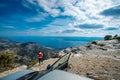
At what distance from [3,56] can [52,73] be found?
25666mm

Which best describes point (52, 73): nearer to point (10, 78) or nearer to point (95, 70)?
point (10, 78)

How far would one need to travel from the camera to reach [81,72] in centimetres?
1186

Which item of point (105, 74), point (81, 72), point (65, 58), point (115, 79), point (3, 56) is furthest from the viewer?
point (3, 56)

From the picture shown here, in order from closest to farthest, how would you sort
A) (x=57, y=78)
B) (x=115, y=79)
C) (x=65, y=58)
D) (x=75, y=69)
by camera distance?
(x=57, y=78) < (x=65, y=58) < (x=115, y=79) < (x=75, y=69)

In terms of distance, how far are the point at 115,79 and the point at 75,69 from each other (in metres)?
3.59

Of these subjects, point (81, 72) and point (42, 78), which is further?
point (81, 72)

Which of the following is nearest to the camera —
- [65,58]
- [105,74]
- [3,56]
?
[65,58]

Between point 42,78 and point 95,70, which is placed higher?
point 42,78

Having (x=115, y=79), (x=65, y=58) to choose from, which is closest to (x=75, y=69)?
(x=115, y=79)

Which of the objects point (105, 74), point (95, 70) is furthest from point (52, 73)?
point (95, 70)

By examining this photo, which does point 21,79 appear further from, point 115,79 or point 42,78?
point 115,79

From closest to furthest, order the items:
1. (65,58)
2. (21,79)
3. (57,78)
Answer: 1. (57,78)
2. (21,79)
3. (65,58)

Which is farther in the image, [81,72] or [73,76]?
[81,72]

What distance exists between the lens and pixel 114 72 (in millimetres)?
11445
